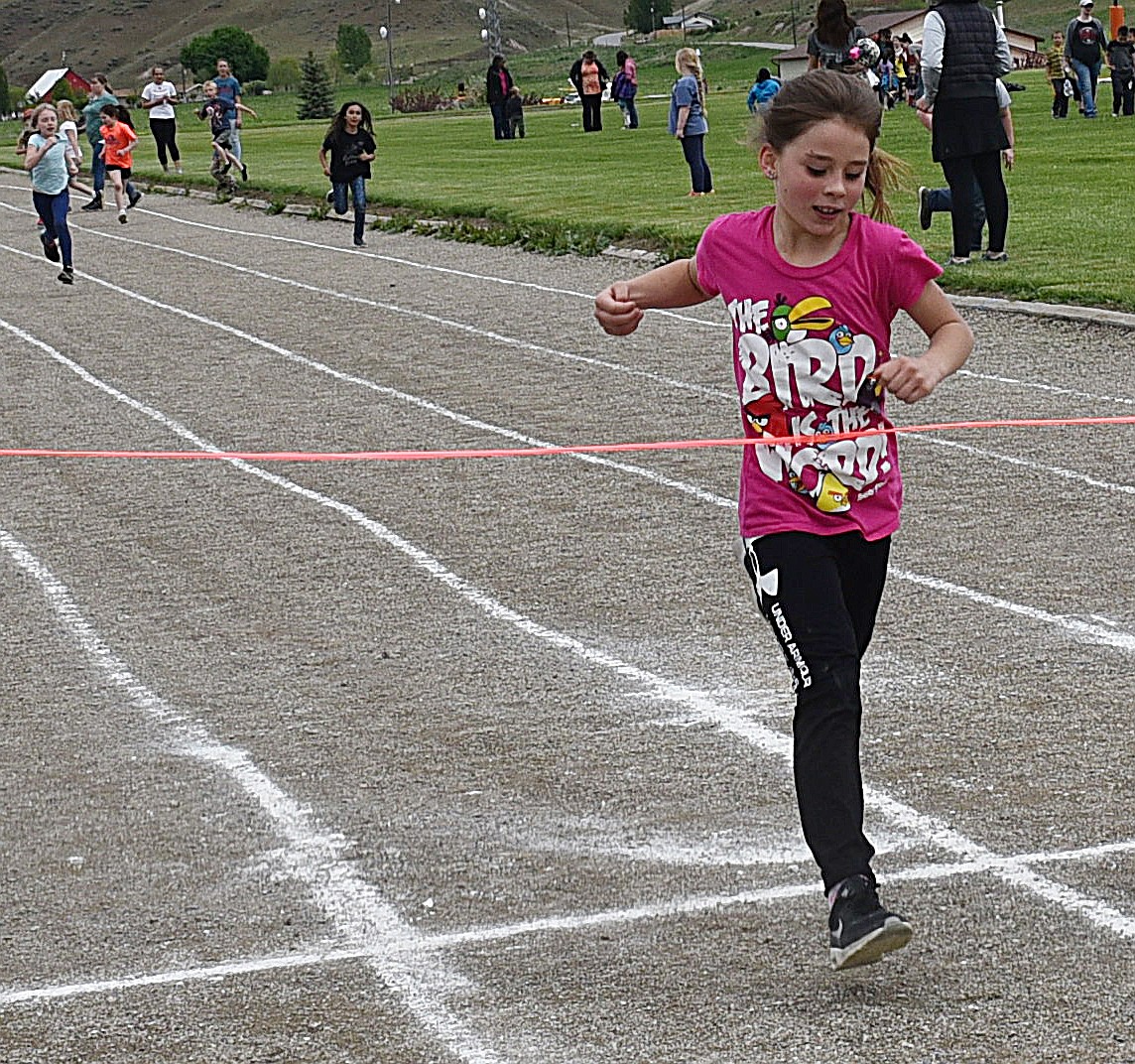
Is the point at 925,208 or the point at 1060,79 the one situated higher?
the point at 1060,79

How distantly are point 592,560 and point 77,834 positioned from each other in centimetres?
332

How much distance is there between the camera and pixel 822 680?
4.25 m

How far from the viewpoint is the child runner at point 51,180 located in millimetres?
21047

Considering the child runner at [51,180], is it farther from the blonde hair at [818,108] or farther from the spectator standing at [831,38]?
the blonde hair at [818,108]

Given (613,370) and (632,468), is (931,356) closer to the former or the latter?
(632,468)

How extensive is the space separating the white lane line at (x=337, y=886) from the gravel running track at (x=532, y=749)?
0.01 meters

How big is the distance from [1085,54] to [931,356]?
32.1m

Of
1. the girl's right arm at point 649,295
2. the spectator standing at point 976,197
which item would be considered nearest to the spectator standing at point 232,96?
the spectator standing at point 976,197

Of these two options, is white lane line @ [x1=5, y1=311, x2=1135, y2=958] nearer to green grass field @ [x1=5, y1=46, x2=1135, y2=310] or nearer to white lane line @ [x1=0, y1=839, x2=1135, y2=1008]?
white lane line @ [x1=0, y1=839, x2=1135, y2=1008]

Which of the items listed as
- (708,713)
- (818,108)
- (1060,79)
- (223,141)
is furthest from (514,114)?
(818,108)

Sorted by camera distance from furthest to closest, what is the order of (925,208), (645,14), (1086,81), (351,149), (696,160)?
1. (645,14)
2. (1086,81)
3. (696,160)
4. (351,149)
5. (925,208)

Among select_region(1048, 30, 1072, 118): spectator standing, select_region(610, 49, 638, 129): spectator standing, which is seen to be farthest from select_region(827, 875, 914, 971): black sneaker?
select_region(610, 49, 638, 129): spectator standing

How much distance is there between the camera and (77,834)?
17.6 ft

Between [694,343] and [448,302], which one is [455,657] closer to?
[694,343]
